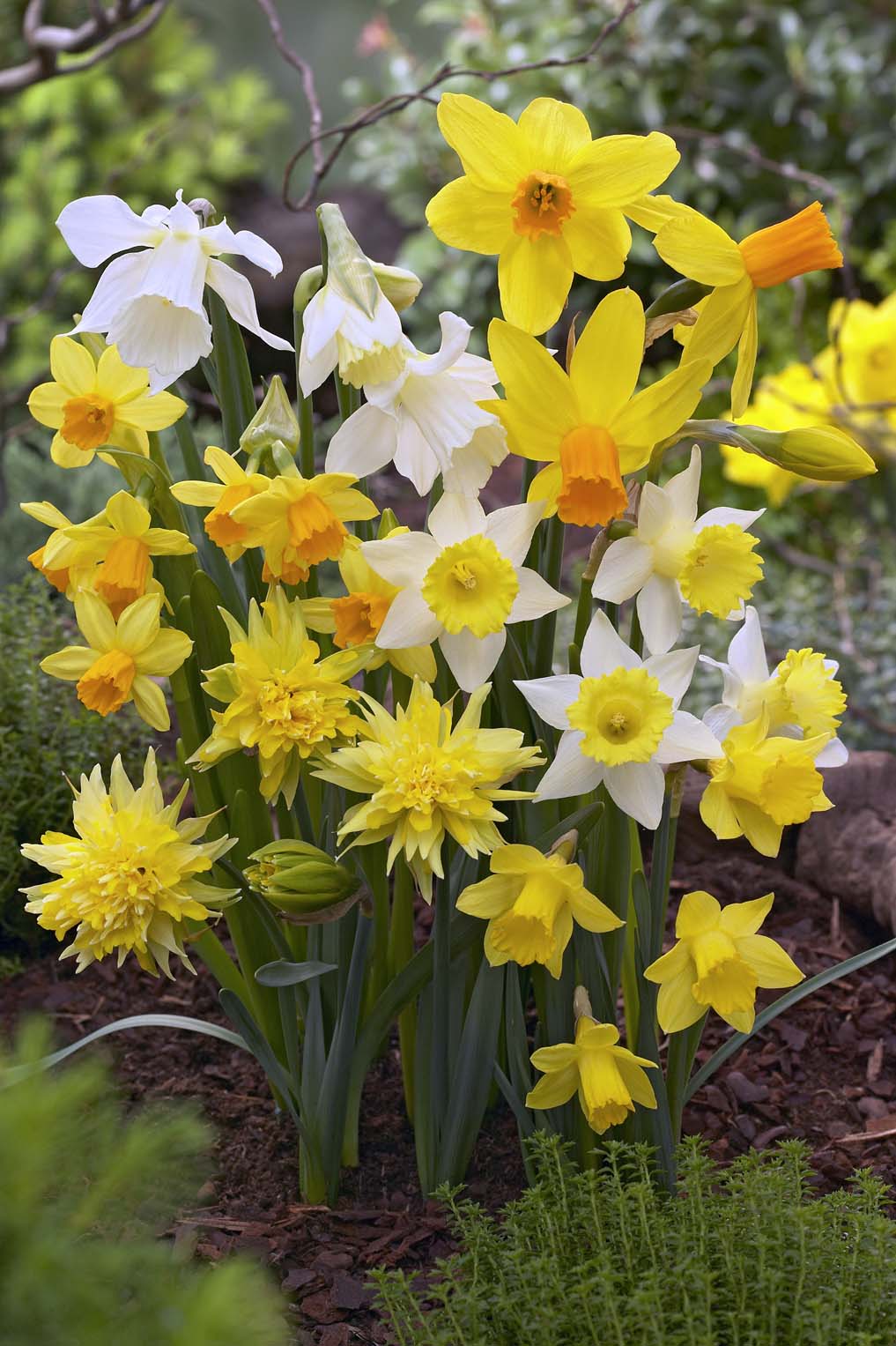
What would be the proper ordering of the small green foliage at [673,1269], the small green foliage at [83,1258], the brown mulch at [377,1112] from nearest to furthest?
the small green foliage at [83,1258] → the small green foliage at [673,1269] → the brown mulch at [377,1112]

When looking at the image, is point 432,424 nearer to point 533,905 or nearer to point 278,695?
point 278,695

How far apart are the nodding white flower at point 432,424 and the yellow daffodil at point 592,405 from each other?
1.3 inches

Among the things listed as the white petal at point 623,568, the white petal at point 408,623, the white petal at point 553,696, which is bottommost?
the white petal at point 553,696

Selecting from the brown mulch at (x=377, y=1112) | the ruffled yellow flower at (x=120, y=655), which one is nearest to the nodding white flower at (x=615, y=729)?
the ruffled yellow flower at (x=120, y=655)

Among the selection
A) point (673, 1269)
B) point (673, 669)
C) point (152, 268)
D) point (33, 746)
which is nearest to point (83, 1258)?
point (673, 1269)

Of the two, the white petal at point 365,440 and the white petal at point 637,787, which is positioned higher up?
the white petal at point 365,440

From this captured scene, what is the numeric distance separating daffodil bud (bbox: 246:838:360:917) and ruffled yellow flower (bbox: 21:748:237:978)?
64 mm

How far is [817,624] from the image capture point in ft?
9.27

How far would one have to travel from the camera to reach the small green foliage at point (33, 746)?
5.49 ft

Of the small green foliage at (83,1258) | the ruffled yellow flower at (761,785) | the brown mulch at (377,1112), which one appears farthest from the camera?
the brown mulch at (377,1112)

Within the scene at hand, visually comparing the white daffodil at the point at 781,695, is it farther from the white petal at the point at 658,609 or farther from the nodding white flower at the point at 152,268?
the nodding white flower at the point at 152,268

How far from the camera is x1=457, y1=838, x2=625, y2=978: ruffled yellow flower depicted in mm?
1009

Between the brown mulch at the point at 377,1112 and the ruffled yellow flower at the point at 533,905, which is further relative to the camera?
the brown mulch at the point at 377,1112

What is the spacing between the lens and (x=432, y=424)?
981 millimetres
